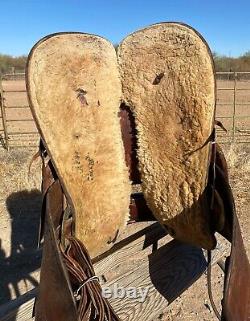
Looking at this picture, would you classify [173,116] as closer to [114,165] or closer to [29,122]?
[114,165]

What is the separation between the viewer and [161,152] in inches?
58.8

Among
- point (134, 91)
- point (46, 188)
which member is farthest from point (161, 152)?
point (46, 188)

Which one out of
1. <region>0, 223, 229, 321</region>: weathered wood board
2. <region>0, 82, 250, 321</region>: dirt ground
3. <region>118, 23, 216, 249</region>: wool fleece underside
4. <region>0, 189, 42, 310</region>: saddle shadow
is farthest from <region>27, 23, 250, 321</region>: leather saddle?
<region>0, 189, 42, 310</region>: saddle shadow

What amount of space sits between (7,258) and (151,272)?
5.14ft

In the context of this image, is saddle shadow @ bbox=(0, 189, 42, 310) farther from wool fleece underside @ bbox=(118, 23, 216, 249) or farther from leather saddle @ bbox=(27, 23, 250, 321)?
wool fleece underside @ bbox=(118, 23, 216, 249)

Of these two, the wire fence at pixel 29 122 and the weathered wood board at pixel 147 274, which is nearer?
the weathered wood board at pixel 147 274

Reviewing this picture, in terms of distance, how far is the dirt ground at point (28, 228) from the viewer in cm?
241

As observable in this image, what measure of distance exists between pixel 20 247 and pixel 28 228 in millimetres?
316

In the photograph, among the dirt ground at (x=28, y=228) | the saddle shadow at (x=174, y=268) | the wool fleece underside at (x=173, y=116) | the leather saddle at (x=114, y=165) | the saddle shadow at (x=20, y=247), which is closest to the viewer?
the leather saddle at (x=114, y=165)

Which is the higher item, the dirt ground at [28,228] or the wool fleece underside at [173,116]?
the wool fleece underside at [173,116]

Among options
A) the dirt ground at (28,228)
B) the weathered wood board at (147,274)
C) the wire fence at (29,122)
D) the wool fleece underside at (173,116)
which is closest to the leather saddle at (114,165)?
the wool fleece underside at (173,116)

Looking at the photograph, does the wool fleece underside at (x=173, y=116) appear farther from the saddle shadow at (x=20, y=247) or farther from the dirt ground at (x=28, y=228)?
the saddle shadow at (x=20, y=247)

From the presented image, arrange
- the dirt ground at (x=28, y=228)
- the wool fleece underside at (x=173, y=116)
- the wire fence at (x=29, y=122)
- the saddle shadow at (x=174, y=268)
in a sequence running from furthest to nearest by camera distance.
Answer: the wire fence at (x=29, y=122)
the dirt ground at (x=28, y=228)
the saddle shadow at (x=174, y=268)
the wool fleece underside at (x=173, y=116)

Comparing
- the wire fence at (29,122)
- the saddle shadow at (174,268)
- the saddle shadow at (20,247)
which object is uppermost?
the wire fence at (29,122)
